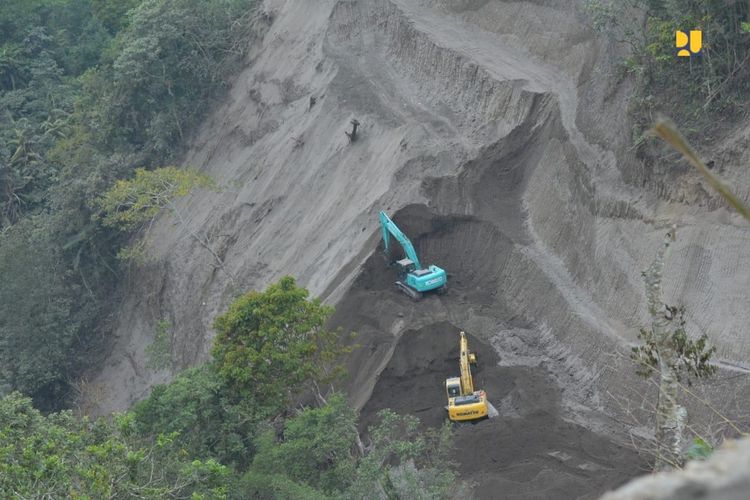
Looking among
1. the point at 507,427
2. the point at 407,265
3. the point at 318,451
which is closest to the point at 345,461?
the point at 318,451

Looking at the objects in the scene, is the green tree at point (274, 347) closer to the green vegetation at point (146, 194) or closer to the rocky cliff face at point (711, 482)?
the green vegetation at point (146, 194)

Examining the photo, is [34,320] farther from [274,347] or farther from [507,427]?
[507,427]

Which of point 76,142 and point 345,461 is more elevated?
A: point 345,461

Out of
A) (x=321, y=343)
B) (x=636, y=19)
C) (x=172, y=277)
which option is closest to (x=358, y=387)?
(x=321, y=343)

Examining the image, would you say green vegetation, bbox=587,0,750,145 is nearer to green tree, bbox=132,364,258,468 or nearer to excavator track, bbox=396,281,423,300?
excavator track, bbox=396,281,423,300

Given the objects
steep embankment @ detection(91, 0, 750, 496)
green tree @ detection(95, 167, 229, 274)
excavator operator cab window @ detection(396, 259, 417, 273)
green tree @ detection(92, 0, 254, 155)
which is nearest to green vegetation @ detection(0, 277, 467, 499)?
steep embankment @ detection(91, 0, 750, 496)

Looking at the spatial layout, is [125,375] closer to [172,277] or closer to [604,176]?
[172,277]

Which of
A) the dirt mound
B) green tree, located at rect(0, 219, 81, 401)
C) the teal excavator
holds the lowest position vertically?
green tree, located at rect(0, 219, 81, 401)
